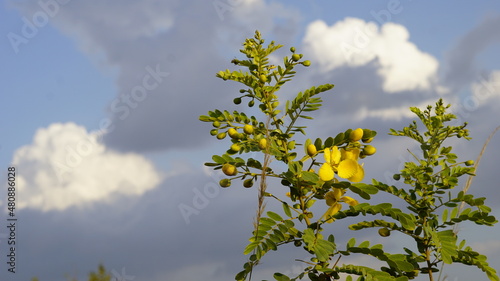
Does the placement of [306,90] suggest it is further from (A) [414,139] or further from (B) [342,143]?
(A) [414,139]

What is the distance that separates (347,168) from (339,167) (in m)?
0.05

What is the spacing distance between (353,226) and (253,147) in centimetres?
94

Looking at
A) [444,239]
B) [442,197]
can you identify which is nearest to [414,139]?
[442,197]

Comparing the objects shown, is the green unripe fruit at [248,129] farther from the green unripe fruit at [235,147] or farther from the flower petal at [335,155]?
the flower petal at [335,155]


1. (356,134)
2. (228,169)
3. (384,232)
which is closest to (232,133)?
(228,169)

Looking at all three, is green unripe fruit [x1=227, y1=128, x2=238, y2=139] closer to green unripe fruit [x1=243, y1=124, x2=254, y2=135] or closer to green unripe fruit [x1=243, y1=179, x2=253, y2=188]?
green unripe fruit [x1=243, y1=124, x2=254, y2=135]

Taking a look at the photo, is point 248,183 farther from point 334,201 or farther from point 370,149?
point 370,149

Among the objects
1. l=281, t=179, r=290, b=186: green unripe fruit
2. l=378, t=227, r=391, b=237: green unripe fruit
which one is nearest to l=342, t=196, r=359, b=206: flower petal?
l=281, t=179, r=290, b=186: green unripe fruit

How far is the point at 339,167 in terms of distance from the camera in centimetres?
291

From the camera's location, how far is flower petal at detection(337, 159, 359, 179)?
9.56ft

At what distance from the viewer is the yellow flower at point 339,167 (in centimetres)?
286

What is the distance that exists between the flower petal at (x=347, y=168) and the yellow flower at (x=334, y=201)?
0.10m

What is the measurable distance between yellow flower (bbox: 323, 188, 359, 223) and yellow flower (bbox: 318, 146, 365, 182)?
0.34ft

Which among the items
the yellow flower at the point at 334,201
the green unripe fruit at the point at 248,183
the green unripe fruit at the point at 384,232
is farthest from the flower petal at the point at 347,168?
the green unripe fruit at the point at 384,232
